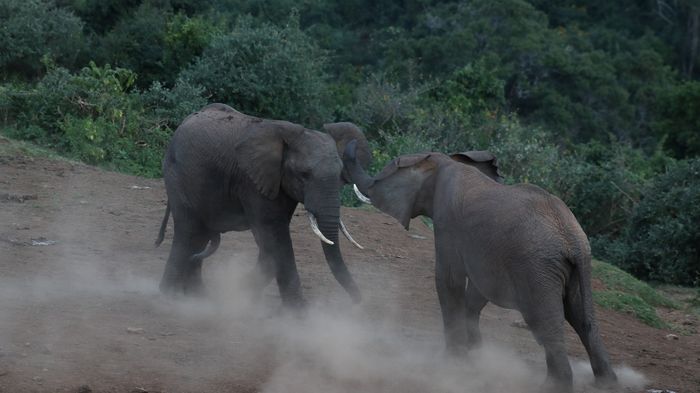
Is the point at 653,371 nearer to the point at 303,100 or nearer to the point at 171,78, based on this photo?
the point at 303,100

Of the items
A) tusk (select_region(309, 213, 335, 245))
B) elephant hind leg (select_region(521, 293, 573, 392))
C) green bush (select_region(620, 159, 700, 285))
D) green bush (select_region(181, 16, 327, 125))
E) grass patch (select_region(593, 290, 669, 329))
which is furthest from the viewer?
green bush (select_region(181, 16, 327, 125))

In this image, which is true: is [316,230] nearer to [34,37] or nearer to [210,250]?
[210,250]

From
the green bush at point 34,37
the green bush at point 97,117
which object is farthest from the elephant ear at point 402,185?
the green bush at point 34,37

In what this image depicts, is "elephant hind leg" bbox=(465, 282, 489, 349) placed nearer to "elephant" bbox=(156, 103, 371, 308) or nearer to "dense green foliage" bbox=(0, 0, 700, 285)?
"elephant" bbox=(156, 103, 371, 308)

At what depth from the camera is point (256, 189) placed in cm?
887

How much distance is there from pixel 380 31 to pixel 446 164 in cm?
1914

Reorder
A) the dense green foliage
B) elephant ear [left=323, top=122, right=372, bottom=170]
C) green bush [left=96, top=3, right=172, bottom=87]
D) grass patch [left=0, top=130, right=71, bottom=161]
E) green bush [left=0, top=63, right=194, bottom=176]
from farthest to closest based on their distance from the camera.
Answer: green bush [left=96, top=3, right=172, bottom=87] < the dense green foliage < green bush [left=0, top=63, right=194, bottom=176] < grass patch [left=0, top=130, right=71, bottom=161] < elephant ear [left=323, top=122, right=372, bottom=170]

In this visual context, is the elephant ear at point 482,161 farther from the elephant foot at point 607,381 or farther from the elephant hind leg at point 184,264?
the elephant hind leg at point 184,264

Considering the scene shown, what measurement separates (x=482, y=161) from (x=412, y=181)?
52cm

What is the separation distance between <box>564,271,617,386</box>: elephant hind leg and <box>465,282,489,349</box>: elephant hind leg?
0.82 metres

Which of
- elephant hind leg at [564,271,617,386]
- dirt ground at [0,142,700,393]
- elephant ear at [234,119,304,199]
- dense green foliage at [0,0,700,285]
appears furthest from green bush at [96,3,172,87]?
elephant hind leg at [564,271,617,386]

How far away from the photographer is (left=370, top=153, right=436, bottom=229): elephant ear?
8.38 m

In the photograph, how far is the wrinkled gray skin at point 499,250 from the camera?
23.2 feet

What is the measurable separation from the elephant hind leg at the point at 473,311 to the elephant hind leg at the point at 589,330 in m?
0.82
